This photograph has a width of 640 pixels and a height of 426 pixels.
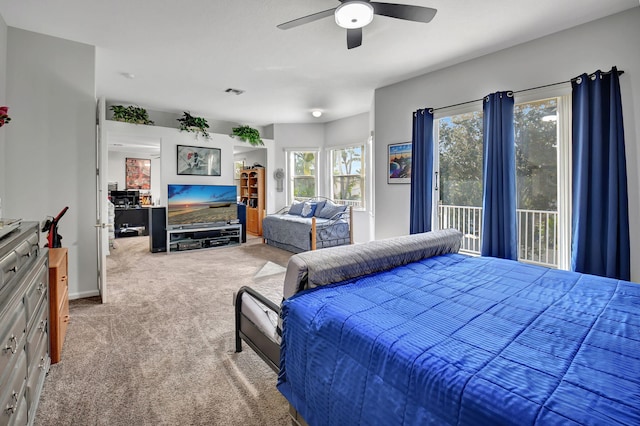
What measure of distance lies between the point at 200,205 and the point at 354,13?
16.1 feet

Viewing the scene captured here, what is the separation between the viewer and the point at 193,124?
6.26 metres

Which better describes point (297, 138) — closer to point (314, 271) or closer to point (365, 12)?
point (365, 12)

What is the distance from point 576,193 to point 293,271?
2854 mm

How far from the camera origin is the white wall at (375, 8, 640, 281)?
8.86 ft

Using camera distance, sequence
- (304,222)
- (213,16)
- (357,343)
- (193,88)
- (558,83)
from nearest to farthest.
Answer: (357,343) → (213,16) → (558,83) → (193,88) → (304,222)

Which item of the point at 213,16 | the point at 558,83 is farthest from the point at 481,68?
the point at 213,16

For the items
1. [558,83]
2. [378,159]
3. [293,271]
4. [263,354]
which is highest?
[558,83]

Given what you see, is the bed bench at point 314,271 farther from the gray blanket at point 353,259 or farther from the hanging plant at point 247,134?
the hanging plant at point 247,134

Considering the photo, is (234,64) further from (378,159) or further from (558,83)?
(558,83)

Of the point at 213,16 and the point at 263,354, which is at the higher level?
the point at 213,16

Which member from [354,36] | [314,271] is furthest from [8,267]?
[354,36]

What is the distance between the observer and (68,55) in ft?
10.6

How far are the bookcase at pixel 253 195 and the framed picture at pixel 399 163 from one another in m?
3.68

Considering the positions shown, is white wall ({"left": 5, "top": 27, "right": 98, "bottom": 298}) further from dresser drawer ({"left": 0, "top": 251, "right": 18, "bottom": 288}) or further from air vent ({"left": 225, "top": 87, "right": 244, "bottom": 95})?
dresser drawer ({"left": 0, "top": 251, "right": 18, "bottom": 288})
